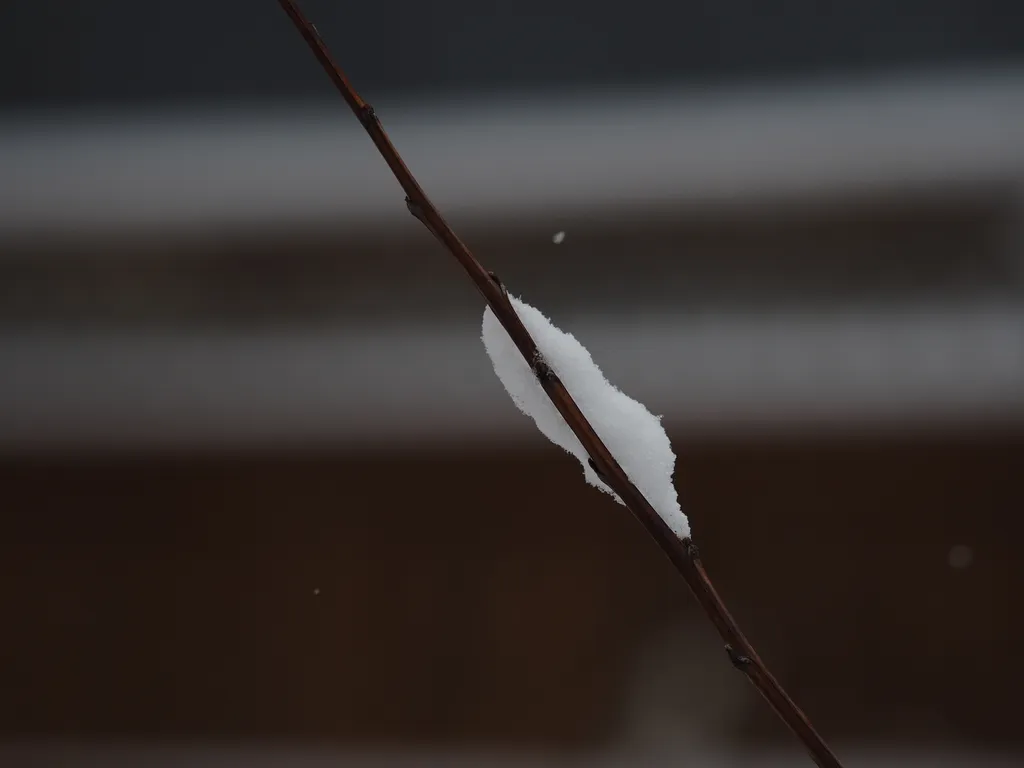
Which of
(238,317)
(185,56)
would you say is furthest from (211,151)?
(238,317)

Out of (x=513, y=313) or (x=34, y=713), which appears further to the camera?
(x=34, y=713)

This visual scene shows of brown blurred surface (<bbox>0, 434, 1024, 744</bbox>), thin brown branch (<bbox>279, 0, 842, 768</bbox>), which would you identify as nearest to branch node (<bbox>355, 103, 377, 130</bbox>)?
thin brown branch (<bbox>279, 0, 842, 768</bbox>)

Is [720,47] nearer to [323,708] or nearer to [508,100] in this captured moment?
[508,100]

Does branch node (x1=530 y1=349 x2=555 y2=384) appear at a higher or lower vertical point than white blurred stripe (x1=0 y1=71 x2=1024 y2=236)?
lower

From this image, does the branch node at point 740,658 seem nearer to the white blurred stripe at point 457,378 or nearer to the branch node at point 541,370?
the branch node at point 541,370

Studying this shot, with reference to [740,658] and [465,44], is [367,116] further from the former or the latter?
[465,44]

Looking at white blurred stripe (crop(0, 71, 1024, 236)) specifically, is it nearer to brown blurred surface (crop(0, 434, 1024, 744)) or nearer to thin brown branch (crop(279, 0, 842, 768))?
brown blurred surface (crop(0, 434, 1024, 744))
